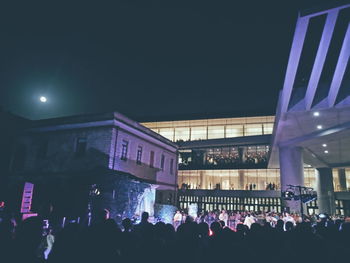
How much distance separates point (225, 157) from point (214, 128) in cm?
598

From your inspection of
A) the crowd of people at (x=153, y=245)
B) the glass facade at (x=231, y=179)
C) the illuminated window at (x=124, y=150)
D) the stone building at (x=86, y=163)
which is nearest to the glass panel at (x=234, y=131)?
the glass facade at (x=231, y=179)

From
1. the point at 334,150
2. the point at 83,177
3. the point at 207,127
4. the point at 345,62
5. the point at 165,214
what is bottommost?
the point at 165,214

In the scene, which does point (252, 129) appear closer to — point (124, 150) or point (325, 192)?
point (325, 192)

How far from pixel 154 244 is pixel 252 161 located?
36.3 metres

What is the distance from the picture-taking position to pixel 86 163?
68.6 feet

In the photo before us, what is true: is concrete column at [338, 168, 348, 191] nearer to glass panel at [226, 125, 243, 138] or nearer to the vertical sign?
glass panel at [226, 125, 243, 138]

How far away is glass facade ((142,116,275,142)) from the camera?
Answer: 41.1 meters

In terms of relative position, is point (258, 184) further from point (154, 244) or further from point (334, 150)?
point (154, 244)

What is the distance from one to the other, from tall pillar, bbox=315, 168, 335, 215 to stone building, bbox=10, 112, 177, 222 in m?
20.5

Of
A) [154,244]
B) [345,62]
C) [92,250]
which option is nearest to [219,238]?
[154,244]

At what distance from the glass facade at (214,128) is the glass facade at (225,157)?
3.41m

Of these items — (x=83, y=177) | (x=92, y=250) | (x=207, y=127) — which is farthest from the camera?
(x=207, y=127)

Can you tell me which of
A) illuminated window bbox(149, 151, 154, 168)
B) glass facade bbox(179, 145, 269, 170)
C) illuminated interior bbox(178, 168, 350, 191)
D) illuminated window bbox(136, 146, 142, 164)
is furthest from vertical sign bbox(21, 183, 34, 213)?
glass facade bbox(179, 145, 269, 170)

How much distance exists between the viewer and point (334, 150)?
2481 centimetres
